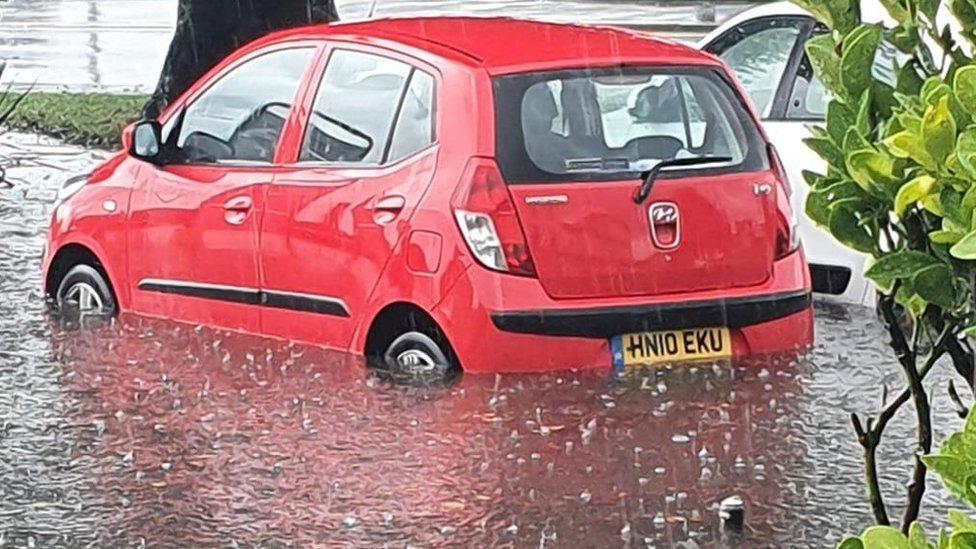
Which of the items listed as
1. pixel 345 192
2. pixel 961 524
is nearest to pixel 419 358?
pixel 345 192

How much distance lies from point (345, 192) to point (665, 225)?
142cm

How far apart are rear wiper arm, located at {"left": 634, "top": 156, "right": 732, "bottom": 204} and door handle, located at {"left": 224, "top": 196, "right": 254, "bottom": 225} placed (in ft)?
6.34

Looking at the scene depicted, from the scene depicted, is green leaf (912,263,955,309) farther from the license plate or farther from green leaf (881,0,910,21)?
the license plate

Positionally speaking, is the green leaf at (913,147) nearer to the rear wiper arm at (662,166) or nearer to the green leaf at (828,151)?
the green leaf at (828,151)

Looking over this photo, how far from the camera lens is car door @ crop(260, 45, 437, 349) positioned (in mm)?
8234

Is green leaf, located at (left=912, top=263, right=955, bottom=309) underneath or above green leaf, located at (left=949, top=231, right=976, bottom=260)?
underneath

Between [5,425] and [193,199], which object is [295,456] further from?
[193,199]

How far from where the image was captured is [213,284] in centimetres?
919

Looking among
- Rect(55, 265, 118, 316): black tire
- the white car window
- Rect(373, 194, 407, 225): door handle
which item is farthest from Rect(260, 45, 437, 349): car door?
the white car window

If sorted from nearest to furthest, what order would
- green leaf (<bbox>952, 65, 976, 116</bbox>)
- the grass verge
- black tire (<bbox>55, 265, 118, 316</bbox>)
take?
1. green leaf (<bbox>952, 65, 976, 116</bbox>)
2. black tire (<bbox>55, 265, 118, 316</bbox>)
3. the grass verge

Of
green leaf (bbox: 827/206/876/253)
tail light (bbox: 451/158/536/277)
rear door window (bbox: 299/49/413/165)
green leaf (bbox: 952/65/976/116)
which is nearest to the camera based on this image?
green leaf (bbox: 952/65/976/116)

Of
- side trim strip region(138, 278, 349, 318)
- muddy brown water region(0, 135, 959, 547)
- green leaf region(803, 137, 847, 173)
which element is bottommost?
muddy brown water region(0, 135, 959, 547)

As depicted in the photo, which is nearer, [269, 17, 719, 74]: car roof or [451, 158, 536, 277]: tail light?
[451, 158, 536, 277]: tail light

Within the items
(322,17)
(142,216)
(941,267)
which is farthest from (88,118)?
(941,267)
